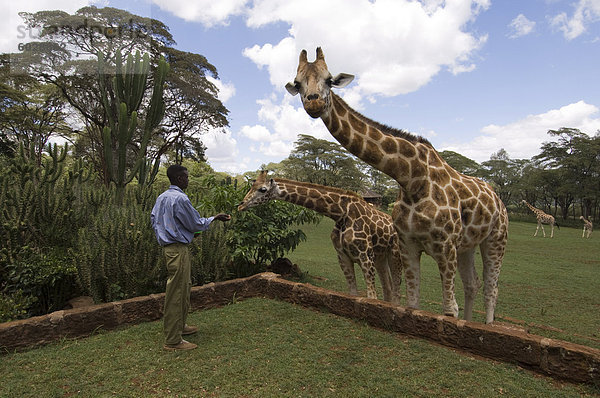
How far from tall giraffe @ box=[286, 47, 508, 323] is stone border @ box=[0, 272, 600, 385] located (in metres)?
A: 0.25

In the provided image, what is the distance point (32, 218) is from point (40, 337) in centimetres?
205

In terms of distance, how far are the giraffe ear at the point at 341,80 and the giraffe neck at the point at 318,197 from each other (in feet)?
6.39

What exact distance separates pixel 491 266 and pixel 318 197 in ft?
7.31

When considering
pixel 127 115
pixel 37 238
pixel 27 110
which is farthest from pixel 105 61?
pixel 37 238

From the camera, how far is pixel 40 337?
355cm

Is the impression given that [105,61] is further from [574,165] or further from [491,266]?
[574,165]

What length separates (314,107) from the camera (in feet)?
9.49

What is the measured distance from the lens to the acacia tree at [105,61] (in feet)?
62.1

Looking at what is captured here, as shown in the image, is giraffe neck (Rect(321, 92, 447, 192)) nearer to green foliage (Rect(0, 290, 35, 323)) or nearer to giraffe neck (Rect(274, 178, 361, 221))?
giraffe neck (Rect(274, 178, 361, 221))

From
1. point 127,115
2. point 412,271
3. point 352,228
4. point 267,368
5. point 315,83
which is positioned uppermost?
point 127,115

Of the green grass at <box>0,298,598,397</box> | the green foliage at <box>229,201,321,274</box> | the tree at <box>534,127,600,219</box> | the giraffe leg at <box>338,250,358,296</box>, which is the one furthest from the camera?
the tree at <box>534,127,600,219</box>

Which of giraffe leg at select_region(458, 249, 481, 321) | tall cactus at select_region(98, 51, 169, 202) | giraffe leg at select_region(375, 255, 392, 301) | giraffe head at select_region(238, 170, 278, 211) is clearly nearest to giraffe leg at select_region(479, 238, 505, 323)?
giraffe leg at select_region(458, 249, 481, 321)

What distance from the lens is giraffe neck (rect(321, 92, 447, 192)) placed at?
10.7 ft

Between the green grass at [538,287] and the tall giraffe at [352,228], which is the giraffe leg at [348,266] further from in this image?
the green grass at [538,287]
